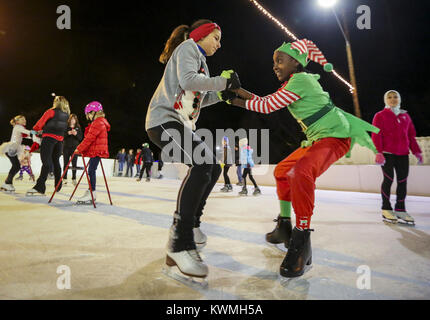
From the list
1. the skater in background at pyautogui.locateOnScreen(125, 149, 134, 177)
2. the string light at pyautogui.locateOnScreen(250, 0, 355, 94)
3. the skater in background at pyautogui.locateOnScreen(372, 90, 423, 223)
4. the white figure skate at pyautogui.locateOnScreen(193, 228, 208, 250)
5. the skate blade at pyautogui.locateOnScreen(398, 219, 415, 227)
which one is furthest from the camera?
the skater in background at pyautogui.locateOnScreen(125, 149, 134, 177)

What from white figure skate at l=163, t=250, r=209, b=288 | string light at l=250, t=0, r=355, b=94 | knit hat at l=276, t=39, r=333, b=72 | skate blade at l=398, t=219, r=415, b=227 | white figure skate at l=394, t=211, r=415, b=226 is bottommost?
skate blade at l=398, t=219, r=415, b=227

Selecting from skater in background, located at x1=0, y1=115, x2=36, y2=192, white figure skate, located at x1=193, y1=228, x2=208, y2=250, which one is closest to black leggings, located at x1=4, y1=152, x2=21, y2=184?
skater in background, located at x1=0, y1=115, x2=36, y2=192

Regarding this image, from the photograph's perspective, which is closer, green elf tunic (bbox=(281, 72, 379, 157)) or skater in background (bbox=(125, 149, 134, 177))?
green elf tunic (bbox=(281, 72, 379, 157))

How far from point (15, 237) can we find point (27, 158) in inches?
327

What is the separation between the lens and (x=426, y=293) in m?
1.25

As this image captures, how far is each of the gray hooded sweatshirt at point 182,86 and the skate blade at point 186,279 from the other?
2.86 ft

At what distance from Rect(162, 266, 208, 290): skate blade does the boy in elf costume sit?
46 cm

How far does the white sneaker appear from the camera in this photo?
4.44 feet

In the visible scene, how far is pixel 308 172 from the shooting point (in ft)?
5.60

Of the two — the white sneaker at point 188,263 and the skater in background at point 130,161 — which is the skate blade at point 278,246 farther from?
the skater in background at point 130,161

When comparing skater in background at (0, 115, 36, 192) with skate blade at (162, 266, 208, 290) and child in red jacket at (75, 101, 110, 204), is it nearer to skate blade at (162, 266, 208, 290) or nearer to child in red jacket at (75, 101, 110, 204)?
child in red jacket at (75, 101, 110, 204)

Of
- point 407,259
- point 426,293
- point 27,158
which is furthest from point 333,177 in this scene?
point 27,158
